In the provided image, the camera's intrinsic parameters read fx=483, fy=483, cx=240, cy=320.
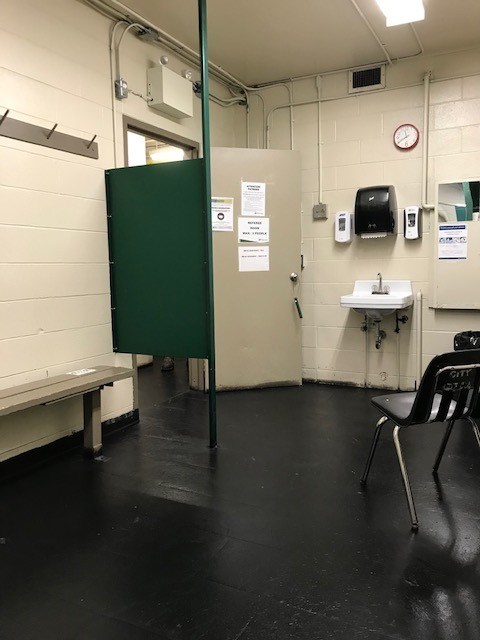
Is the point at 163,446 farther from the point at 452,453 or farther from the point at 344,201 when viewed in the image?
the point at 344,201

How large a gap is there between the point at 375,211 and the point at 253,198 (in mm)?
1093

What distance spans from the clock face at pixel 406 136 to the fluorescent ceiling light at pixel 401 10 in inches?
42.2

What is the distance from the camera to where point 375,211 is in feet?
14.0

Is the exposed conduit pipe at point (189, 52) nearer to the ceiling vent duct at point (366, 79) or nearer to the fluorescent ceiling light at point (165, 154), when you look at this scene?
the ceiling vent duct at point (366, 79)

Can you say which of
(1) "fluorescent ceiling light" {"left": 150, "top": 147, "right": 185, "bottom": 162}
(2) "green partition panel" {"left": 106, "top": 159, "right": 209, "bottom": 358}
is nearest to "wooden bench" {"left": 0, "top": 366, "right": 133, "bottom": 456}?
(2) "green partition panel" {"left": 106, "top": 159, "right": 209, "bottom": 358}

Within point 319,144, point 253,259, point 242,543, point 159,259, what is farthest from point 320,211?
point 242,543

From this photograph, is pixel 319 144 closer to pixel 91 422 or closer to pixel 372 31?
pixel 372 31

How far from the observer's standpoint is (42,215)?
2.94m

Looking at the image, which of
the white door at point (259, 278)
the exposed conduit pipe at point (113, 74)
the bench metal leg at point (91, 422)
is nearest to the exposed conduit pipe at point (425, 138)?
the white door at point (259, 278)

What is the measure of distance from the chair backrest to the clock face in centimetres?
278

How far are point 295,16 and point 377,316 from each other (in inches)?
98.1

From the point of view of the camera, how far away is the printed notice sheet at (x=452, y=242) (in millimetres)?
4109

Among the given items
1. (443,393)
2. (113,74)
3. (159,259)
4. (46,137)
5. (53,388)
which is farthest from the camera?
(113,74)

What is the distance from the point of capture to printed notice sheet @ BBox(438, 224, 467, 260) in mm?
4109
